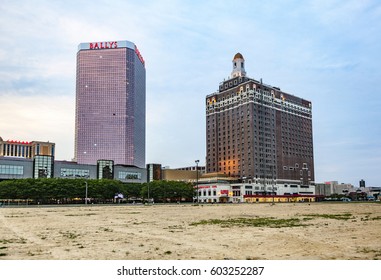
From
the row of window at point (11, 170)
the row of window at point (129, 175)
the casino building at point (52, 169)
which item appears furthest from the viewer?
the row of window at point (129, 175)

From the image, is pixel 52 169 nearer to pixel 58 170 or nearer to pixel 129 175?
pixel 58 170

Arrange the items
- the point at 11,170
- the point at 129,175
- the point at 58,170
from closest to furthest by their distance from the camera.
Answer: the point at 11,170 < the point at 58,170 < the point at 129,175

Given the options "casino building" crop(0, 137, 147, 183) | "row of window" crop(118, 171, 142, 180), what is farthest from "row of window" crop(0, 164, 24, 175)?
"row of window" crop(118, 171, 142, 180)

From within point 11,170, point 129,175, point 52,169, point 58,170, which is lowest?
point 129,175

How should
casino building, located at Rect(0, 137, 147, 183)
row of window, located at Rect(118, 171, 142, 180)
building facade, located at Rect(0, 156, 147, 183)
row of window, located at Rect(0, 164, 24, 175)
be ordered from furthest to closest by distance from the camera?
row of window, located at Rect(118, 171, 142, 180)
casino building, located at Rect(0, 137, 147, 183)
building facade, located at Rect(0, 156, 147, 183)
row of window, located at Rect(0, 164, 24, 175)

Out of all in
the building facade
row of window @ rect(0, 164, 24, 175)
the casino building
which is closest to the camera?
row of window @ rect(0, 164, 24, 175)

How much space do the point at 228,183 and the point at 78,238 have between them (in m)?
179

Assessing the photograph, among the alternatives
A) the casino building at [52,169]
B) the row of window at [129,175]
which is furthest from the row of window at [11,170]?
the row of window at [129,175]

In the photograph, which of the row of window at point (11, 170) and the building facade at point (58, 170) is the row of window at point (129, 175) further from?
the row of window at point (11, 170)

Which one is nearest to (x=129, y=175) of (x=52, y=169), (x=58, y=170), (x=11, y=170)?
(x=58, y=170)

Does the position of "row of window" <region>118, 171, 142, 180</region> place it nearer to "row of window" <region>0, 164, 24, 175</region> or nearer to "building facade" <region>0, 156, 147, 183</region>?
"building facade" <region>0, 156, 147, 183</region>
